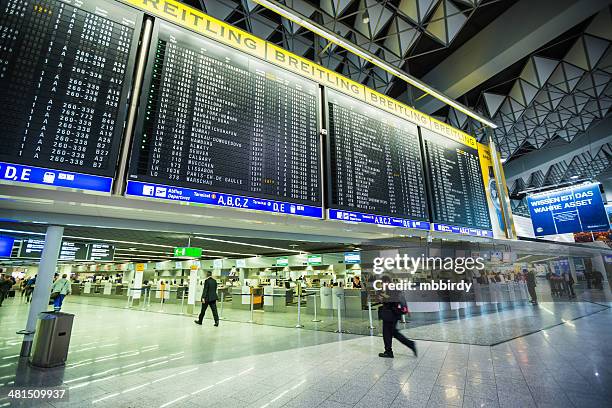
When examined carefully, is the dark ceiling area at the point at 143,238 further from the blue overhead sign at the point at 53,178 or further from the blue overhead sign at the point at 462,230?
the blue overhead sign at the point at 462,230

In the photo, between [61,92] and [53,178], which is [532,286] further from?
[61,92]

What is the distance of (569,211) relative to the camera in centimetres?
1066

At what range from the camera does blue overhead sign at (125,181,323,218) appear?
3.50m

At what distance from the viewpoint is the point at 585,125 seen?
1443 cm

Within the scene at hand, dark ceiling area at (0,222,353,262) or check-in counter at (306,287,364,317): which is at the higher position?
dark ceiling area at (0,222,353,262)

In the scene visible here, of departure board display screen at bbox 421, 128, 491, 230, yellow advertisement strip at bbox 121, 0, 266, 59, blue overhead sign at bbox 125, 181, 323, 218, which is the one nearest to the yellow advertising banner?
departure board display screen at bbox 421, 128, 491, 230

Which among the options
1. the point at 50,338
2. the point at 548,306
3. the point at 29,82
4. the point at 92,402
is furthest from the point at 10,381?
the point at 548,306

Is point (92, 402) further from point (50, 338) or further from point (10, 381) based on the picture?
Result: point (50, 338)

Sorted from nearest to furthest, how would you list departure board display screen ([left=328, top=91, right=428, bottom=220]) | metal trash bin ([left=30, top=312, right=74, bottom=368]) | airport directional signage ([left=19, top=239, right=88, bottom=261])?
metal trash bin ([left=30, top=312, right=74, bottom=368]) → departure board display screen ([left=328, top=91, right=428, bottom=220]) → airport directional signage ([left=19, top=239, right=88, bottom=261])

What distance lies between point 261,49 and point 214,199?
304 centimetres

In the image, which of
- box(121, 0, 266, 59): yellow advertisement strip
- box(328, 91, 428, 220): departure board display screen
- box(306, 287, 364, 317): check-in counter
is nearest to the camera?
box(121, 0, 266, 59): yellow advertisement strip

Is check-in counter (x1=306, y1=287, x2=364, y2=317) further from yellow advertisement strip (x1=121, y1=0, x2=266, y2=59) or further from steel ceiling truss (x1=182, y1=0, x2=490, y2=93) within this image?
yellow advertisement strip (x1=121, y1=0, x2=266, y2=59)

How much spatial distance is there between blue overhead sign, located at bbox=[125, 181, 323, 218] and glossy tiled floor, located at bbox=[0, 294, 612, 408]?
7.71ft

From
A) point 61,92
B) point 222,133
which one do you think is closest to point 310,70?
point 222,133
